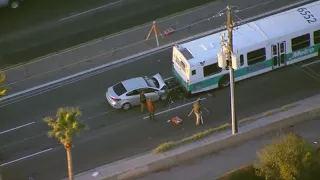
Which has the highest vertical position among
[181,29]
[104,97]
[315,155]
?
[181,29]

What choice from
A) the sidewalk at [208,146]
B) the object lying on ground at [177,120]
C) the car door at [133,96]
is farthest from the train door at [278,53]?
the car door at [133,96]

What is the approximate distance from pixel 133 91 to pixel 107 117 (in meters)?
1.76

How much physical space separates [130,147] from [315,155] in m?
8.54

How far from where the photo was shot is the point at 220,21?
50156mm

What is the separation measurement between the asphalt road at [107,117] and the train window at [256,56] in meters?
0.98

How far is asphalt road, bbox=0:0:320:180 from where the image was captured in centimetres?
4072

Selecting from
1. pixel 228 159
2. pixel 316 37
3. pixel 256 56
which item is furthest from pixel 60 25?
pixel 228 159

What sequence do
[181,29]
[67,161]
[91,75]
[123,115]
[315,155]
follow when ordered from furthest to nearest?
1. [181,29]
2. [91,75]
3. [123,115]
4. [67,161]
5. [315,155]

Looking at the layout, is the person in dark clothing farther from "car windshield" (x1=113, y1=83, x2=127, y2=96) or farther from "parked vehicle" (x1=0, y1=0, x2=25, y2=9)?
"parked vehicle" (x1=0, y1=0, x2=25, y2=9)

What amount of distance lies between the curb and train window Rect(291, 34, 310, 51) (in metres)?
4.91

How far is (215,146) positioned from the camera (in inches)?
1575

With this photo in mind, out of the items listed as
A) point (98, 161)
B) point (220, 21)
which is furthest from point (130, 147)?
point (220, 21)

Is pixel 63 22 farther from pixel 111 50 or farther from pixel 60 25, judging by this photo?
pixel 111 50

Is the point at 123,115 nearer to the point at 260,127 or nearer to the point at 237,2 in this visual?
the point at 260,127
